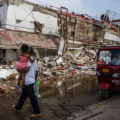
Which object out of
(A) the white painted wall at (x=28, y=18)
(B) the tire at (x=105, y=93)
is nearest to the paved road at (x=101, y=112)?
(B) the tire at (x=105, y=93)

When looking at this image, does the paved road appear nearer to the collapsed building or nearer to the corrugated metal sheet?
the collapsed building

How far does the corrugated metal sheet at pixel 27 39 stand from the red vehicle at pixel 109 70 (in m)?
7.20

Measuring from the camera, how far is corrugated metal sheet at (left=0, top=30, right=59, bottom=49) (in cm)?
1099

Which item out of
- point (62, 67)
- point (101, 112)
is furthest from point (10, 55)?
point (101, 112)

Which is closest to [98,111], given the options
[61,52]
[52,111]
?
[52,111]

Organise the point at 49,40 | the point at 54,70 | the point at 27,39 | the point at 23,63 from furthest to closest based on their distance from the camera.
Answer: the point at 49,40 → the point at 27,39 → the point at 54,70 → the point at 23,63

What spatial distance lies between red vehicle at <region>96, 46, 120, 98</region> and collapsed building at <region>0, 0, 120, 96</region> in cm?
341

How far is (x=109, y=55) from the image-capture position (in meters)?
5.75

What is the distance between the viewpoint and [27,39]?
1287 cm

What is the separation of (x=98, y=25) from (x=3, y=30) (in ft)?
42.9

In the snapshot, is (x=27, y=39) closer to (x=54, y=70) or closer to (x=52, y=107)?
(x=54, y=70)

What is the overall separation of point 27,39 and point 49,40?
2.75 m

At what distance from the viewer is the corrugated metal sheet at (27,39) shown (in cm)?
1099

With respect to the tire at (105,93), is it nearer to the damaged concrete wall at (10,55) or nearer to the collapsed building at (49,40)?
the collapsed building at (49,40)
